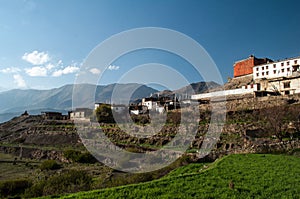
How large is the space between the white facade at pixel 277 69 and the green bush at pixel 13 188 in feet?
167

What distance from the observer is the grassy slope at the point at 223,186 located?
10945 millimetres

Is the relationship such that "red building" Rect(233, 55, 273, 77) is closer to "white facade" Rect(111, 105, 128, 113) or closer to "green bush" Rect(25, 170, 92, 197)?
"white facade" Rect(111, 105, 128, 113)

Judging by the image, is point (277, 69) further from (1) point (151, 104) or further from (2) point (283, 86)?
(1) point (151, 104)

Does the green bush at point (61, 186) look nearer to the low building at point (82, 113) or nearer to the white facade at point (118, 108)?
the white facade at point (118, 108)

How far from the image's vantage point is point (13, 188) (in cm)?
2164

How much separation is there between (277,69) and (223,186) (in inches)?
2041

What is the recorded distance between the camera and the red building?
213 feet

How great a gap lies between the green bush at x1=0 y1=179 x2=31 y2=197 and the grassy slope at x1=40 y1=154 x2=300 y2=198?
12504 millimetres

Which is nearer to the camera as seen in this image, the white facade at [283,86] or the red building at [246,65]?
the white facade at [283,86]

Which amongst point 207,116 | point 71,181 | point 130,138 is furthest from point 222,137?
point 71,181

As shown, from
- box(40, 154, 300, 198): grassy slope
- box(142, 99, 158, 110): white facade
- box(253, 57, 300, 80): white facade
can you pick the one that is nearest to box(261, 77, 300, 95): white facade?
box(253, 57, 300, 80): white facade

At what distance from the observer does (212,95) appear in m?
60.6

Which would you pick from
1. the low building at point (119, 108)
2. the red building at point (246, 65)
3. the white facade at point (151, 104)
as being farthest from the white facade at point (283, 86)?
the low building at point (119, 108)

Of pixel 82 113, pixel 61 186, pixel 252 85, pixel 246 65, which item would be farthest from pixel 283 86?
pixel 82 113
